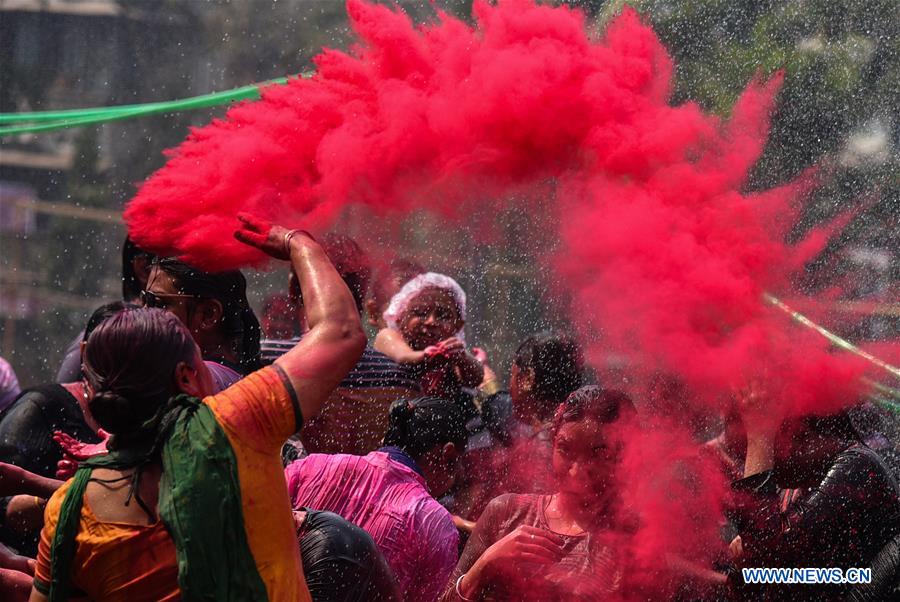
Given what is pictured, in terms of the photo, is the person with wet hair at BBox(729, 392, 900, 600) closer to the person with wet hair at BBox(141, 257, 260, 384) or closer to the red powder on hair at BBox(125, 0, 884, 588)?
the red powder on hair at BBox(125, 0, 884, 588)

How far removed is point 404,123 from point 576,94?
1.58 ft

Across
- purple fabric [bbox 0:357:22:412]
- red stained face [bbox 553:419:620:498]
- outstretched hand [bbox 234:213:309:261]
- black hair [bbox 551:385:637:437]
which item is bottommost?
purple fabric [bbox 0:357:22:412]

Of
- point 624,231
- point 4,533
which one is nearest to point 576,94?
point 624,231

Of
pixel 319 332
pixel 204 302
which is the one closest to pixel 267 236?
pixel 319 332

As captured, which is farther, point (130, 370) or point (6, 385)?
point (6, 385)

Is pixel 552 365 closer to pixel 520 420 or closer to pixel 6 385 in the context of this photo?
pixel 520 420

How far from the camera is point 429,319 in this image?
4.71m

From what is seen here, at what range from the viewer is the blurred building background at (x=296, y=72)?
238 inches

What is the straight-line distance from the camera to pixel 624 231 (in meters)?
3.09

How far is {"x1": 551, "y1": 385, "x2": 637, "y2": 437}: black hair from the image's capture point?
303 centimetres

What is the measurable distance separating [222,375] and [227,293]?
369 mm

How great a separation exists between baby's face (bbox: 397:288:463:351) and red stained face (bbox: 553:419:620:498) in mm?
1699

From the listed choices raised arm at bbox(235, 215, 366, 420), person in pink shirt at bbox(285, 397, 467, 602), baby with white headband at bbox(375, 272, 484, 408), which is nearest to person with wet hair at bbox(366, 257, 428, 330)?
baby with white headband at bbox(375, 272, 484, 408)

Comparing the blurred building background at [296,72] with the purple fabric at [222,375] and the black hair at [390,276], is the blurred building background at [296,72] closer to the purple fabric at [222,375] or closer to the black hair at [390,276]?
the black hair at [390,276]
